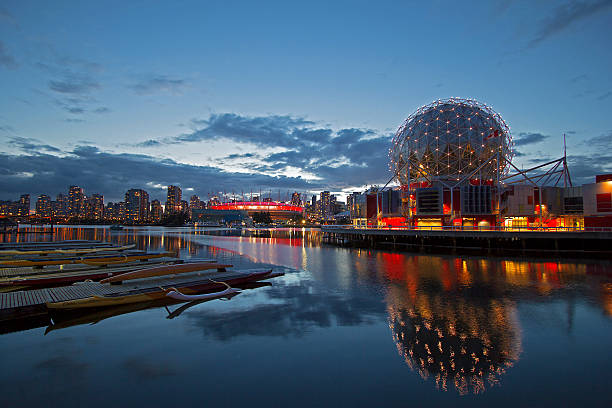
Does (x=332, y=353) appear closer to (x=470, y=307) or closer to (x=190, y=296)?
(x=470, y=307)

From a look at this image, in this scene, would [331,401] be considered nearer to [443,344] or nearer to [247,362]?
[247,362]

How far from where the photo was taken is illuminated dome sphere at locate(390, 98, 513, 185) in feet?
178

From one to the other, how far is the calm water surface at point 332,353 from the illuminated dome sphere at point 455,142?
137 feet

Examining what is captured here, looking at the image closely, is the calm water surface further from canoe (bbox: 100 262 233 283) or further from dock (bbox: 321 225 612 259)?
dock (bbox: 321 225 612 259)

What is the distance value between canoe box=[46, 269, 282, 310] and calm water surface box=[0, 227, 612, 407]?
0.91 metres

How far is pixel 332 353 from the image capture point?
9039 millimetres

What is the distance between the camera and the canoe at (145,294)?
1245cm

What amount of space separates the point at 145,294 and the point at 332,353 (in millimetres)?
9035

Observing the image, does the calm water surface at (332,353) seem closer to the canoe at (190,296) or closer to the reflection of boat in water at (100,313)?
the reflection of boat in water at (100,313)

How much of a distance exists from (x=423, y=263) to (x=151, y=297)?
21197 mm

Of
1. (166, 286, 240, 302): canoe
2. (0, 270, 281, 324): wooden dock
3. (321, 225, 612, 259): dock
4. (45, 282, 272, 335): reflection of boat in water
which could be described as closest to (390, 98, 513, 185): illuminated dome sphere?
(321, 225, 612, 259): dock

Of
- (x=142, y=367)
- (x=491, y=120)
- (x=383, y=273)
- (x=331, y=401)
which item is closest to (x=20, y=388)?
(x=142, y=367)

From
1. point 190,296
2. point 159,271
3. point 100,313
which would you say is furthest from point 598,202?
point 100,313

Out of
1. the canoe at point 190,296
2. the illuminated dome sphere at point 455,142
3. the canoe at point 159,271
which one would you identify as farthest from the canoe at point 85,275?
the illuminated dome sphere at point 455,142
